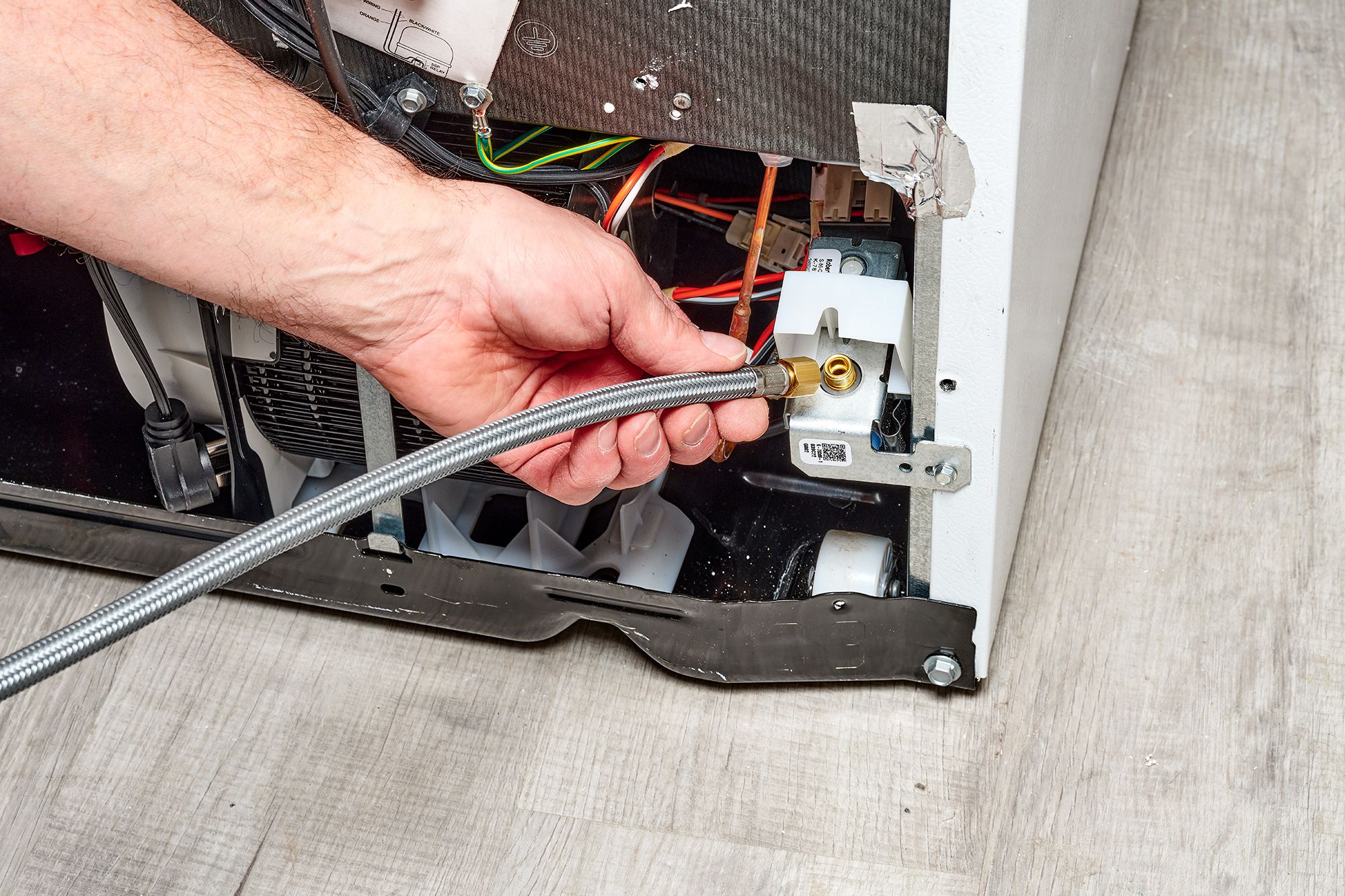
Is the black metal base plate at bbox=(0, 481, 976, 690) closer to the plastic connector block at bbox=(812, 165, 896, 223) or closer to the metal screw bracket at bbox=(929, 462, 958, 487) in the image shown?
the metal screw bracket at bbox=(929, 462, 958, 487)

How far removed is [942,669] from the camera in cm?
93

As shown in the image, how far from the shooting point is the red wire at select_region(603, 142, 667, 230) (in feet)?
2.86

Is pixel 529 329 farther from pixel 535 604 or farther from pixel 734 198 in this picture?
pixel 734 198

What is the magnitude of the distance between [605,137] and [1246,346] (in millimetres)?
674

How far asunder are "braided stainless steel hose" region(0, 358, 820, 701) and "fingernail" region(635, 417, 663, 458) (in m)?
0.03

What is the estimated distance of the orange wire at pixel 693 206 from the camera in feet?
3.69

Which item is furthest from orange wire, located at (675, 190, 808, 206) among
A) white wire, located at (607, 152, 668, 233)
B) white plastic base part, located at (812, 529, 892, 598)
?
white plastic base part, located at (812, 529, 892, 598)

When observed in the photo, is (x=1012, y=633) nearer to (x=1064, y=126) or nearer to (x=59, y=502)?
(x=1064, y=126)

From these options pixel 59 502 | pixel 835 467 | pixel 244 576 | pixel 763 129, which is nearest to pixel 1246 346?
pixel 835 467

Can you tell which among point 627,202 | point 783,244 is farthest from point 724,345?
point 783,244

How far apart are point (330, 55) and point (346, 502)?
29 centimetres

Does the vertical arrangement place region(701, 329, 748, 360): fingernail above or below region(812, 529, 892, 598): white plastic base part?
above

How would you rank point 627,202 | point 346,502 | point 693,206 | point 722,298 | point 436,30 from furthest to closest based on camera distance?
point 693,206 → point 722,298 → point 627,202 → point 436,30 → point 346,502

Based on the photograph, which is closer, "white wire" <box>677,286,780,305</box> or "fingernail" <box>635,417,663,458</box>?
"fingernail" <box>635,417,663,458</box>
